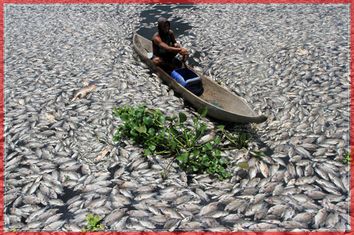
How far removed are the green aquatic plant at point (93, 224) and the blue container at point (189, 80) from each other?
13.9ft

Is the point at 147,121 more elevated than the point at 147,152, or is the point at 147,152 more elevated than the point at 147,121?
the point at 147,121

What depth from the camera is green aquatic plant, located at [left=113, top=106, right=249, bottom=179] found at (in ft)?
21.8

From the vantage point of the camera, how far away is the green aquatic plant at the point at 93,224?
5.47 meters

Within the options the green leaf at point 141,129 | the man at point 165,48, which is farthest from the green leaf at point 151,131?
the man at point 165,48

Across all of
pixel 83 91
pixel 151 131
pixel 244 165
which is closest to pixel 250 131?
pixel 244 165

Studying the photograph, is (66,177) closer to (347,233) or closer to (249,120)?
(249,120)

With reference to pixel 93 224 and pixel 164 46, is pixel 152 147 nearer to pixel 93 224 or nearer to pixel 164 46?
pixel 93 224

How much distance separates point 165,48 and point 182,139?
3.02 meters

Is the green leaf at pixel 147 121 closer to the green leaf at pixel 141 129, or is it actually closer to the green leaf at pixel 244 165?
the green leaf at pixel 141 129

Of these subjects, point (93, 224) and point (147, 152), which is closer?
point (93, 224)

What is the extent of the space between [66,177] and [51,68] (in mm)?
5574

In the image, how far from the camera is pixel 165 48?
938 cm

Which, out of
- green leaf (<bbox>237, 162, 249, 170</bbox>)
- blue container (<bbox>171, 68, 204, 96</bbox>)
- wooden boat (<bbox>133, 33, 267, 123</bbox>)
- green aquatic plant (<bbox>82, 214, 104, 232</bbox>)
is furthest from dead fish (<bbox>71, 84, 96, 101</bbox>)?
green leaf (<bbox>237, 162, 249, 170</bbox>)

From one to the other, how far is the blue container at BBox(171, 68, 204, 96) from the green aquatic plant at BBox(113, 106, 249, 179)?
1046mm
